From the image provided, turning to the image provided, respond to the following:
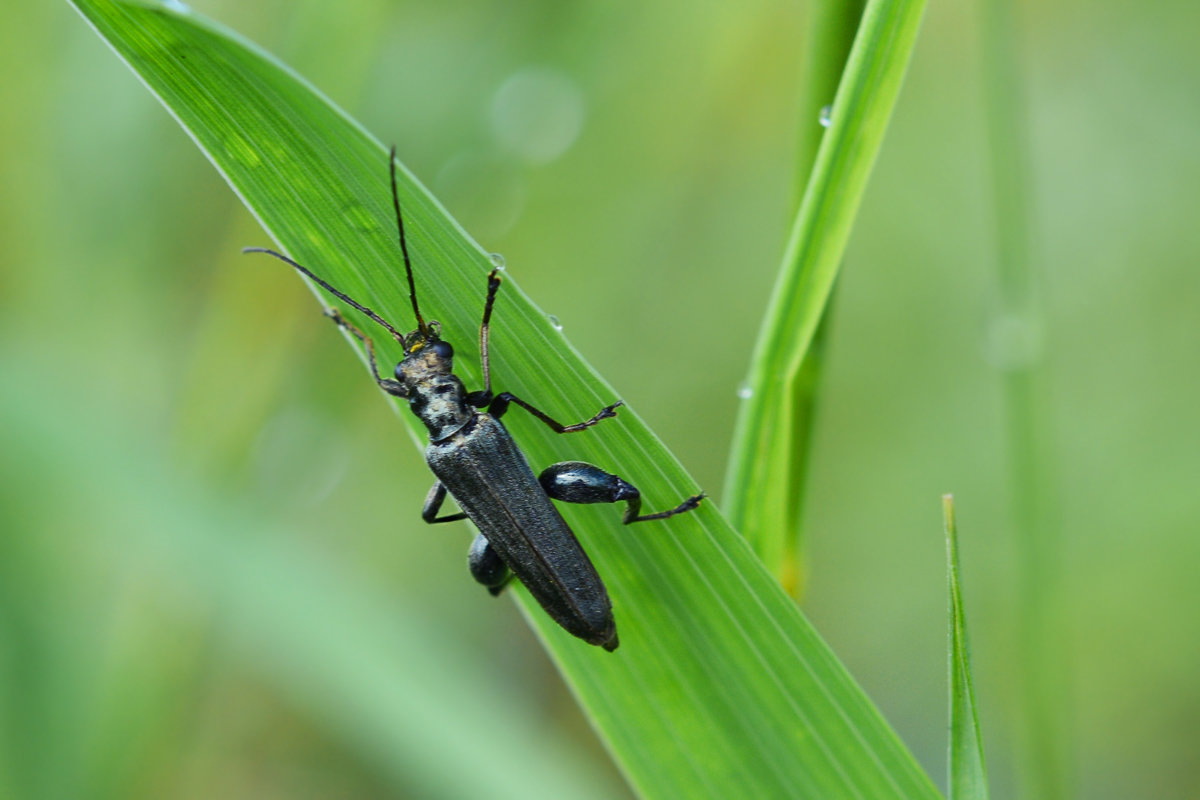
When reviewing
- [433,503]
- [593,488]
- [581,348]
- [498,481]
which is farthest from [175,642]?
[581,348]

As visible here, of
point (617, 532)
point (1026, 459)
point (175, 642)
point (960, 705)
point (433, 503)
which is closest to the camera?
point (960, 705)

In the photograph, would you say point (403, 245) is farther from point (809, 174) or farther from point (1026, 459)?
point (1026, 459)

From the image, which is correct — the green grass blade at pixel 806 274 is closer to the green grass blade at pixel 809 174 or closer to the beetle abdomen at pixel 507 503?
the green grass blade at pixel 809 174

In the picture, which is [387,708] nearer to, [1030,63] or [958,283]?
[958,283]

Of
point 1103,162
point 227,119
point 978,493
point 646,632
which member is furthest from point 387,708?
point 1103,162

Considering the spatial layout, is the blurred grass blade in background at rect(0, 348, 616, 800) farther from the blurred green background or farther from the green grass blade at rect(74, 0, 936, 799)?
the green grass blade at rect(74, 0, 936, 799)

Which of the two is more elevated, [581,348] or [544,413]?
[544,413]
